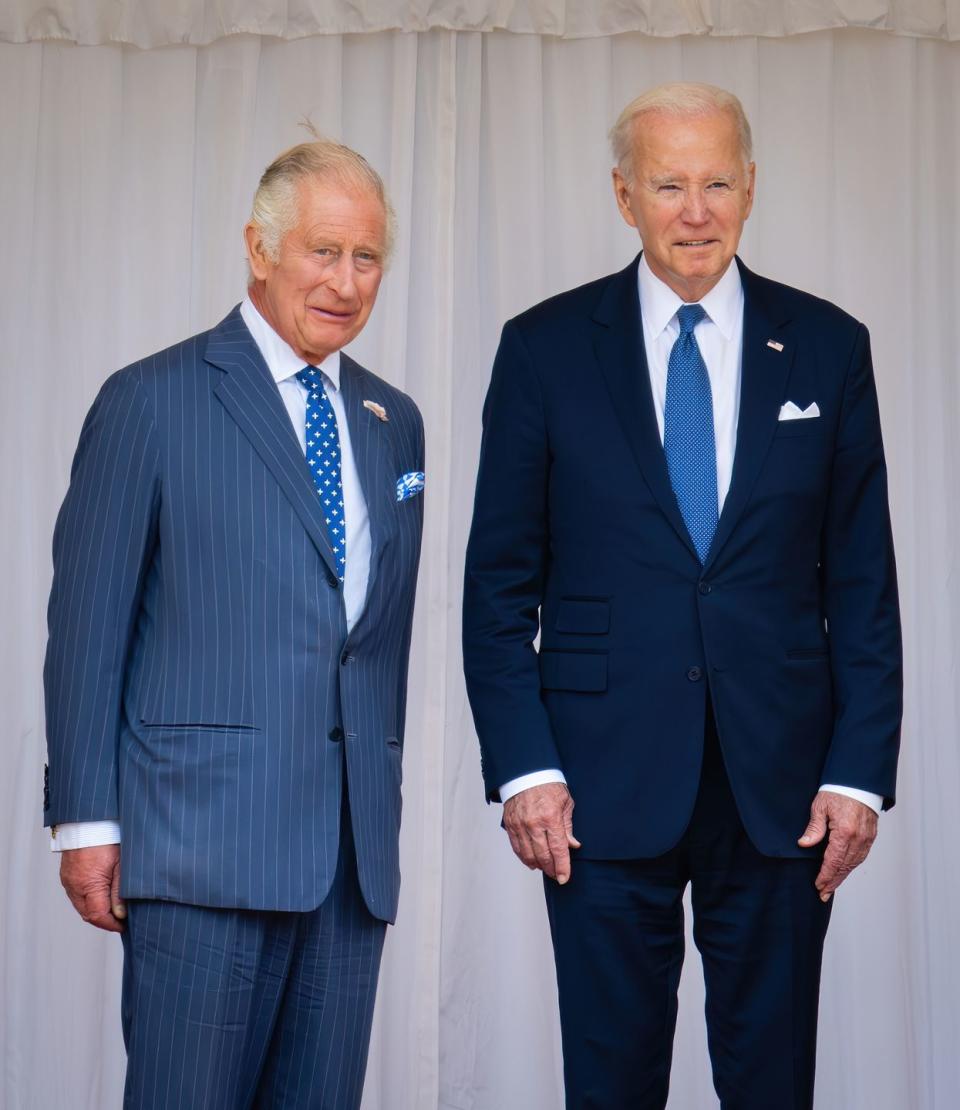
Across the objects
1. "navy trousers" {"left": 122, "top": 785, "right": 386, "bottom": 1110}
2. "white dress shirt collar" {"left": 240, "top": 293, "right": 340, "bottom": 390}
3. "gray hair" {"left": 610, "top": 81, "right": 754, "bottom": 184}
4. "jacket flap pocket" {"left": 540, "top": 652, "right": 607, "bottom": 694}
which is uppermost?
"gray hair" {"left": 610, "top": 81, "right": 754, "bottom": 184}

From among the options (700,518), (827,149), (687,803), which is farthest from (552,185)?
(687,803)

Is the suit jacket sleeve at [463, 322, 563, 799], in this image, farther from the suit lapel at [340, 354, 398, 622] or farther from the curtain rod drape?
the curtain rod drape

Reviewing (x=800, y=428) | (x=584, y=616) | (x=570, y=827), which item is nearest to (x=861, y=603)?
(x=800, y=428)

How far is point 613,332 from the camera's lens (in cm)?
238

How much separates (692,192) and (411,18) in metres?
1.53

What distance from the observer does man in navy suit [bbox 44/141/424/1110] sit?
83.6 inches

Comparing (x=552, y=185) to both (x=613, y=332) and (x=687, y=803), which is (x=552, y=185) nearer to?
(x=613, y=332)

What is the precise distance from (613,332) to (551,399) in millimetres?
141

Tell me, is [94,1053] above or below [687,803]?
below

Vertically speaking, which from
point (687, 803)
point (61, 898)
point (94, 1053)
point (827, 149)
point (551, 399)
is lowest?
point (94, 1053)

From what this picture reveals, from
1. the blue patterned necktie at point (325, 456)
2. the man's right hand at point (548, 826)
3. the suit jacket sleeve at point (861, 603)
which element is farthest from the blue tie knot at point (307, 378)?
the suit jacket sleeve at point (861, 603)

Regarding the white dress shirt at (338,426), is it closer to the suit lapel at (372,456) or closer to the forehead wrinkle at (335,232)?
the suit lapel at (372,456)

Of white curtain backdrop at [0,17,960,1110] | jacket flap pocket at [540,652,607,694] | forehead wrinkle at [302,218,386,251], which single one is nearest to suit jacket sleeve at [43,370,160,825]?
forehead wrinkle at [302,218,386,251]

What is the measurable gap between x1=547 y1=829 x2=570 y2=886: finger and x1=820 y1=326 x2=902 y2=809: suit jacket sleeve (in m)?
0.37
